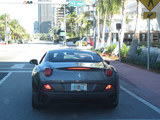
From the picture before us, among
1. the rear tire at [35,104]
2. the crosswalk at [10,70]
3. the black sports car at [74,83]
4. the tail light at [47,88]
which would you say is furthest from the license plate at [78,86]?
the crosswalk at [10,70]

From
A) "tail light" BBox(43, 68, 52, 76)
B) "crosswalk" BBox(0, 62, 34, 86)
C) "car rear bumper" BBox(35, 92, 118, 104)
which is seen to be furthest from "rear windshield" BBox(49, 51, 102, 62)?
"crosswalk" BBox(0, 62, 34, 86)

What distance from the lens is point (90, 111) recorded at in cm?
613

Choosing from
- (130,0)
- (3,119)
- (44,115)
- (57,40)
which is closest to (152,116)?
(44,115)

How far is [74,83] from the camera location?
17.8ft

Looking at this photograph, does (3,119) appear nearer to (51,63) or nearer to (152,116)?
(51,63)

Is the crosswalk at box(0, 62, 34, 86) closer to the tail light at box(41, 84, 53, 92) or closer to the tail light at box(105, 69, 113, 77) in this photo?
the tail light at box(41, 84, 53, 92)

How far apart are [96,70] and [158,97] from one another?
3.10 m

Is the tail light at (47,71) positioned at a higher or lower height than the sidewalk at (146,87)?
higher

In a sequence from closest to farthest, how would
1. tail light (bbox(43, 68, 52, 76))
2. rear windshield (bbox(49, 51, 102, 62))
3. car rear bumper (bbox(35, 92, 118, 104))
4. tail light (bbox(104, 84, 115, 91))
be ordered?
car rear bumper (bbox(35, 92, 118, 104)) < tail light (bbox(43, 68, 52, 76)) < tail light (bbox(104, 84, 115, 91)) < rear windshield (bbox(49, 51, 102, 62))

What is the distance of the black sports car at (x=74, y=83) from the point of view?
540 centimetres

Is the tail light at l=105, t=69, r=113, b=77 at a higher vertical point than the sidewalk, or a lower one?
A: higher

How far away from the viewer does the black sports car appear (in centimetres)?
540

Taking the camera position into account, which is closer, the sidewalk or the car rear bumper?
the car rear bumper

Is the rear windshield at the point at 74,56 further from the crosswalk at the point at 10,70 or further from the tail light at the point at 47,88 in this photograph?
the crosswalk at the point at 10,70
